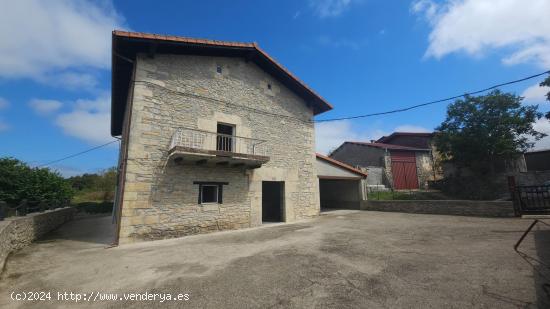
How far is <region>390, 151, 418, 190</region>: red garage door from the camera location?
61.6 ft

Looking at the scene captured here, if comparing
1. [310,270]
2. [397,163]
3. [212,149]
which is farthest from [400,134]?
[310,270]

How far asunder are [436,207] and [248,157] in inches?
366

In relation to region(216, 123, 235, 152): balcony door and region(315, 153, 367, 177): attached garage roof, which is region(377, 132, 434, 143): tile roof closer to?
region(315, 153, 367, 177): attached garage roof

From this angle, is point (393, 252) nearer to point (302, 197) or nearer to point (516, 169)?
point (302, 197)

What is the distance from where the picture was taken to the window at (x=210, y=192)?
893 centimetres

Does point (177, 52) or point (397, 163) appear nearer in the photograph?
point (177, 52)

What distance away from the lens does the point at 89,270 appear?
5.01m

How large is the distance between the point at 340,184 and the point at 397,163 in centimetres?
578

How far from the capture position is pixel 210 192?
9273 mm

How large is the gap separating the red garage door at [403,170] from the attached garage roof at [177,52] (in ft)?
29.4

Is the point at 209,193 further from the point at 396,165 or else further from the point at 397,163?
the point at 397,163

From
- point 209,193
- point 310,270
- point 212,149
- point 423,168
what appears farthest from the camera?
point 423,168

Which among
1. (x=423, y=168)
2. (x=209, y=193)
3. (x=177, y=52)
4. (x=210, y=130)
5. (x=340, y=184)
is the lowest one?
(x=209, y=193)

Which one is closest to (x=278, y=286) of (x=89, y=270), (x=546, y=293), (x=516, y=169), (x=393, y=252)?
(x=393, y=252)
